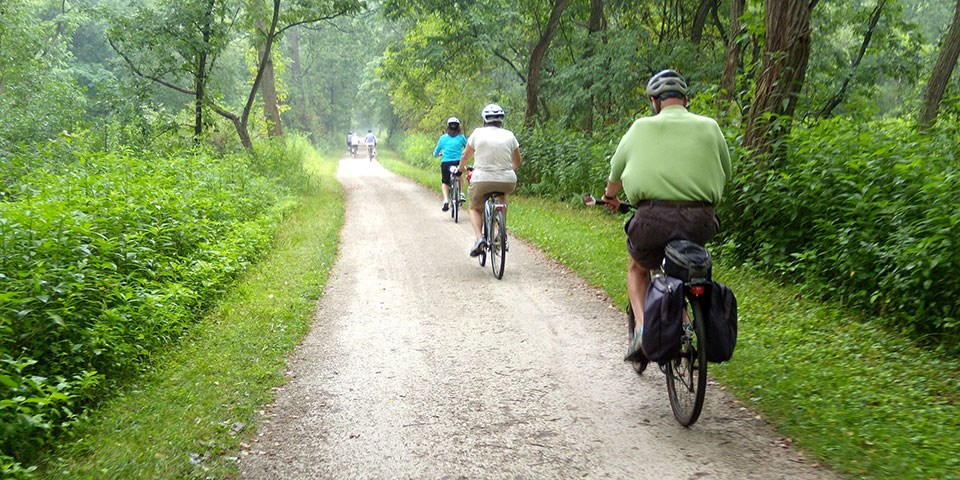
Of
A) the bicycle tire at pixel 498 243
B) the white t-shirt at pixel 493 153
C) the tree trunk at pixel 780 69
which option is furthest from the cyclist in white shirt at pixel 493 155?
the tree trunk at pixel 780 69

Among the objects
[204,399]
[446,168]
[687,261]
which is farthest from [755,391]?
[446,168]

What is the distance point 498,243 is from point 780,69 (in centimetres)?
388

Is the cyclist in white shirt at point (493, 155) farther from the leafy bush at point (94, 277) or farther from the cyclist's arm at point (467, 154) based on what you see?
the leafy bush at point (94, 277)

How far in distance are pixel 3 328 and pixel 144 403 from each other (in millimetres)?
970

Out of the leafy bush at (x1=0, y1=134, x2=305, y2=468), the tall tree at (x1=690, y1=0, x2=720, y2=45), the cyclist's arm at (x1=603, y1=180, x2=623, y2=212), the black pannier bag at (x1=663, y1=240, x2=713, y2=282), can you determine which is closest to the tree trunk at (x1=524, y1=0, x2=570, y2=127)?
the tall tree at (x1=690, y1=0, x2=720, y2=45)

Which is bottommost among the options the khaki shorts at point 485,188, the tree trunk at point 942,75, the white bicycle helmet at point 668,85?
the khaki shorts at point 485,188

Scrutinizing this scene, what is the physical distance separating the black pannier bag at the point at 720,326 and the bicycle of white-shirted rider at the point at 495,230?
173 inches

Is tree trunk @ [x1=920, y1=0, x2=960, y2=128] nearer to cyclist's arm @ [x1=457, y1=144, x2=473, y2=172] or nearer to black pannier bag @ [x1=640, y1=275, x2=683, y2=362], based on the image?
cyclist's arm @ [x1=457, y1=144, x2=473, y2=172]

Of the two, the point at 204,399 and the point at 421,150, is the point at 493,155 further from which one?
the point at 421,150

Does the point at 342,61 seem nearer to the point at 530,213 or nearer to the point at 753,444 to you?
the point at 530,213

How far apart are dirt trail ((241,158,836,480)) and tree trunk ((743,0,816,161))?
112 inches

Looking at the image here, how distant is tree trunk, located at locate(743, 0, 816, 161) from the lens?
7.27 m

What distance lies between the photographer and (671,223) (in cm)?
380

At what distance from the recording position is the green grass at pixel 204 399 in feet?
11.6
